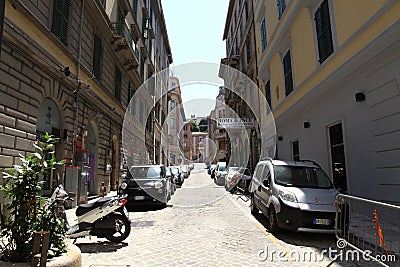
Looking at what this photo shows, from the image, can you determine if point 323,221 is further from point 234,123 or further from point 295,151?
point 234,123

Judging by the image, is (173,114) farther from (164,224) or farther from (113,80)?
(164,224)

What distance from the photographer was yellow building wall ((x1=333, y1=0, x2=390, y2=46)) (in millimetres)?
7543

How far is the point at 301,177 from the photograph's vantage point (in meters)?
Answer: 7.54

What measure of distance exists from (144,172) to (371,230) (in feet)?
27.7

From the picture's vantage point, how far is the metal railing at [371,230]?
13.1 feet

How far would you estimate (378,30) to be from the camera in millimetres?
7262

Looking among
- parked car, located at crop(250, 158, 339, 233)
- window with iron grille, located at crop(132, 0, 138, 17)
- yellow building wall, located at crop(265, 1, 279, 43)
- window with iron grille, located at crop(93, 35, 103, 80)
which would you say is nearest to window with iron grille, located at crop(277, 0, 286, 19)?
yellow building wall, located at crop(265, 1, 279, 43)

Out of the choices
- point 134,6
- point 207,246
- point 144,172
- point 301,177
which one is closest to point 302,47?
point 301,177

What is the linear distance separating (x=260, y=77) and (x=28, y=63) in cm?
1505

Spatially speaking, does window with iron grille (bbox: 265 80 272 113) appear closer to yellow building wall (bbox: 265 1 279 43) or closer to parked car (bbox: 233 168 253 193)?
yellow building wall (bbox: 265 1 279 43)

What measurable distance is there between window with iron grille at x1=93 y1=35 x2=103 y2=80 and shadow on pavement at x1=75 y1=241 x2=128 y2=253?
1000 centimetres

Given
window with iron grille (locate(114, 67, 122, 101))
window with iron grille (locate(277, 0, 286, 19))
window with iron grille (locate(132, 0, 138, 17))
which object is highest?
window with iron grille (locate(132, 0, 138, 17))

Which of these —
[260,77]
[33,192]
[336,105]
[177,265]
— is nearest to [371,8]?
[336,105]

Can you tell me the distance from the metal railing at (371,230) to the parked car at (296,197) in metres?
0.58
